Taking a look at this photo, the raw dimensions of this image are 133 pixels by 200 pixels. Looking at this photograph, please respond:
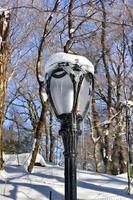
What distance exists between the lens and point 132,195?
11273mm

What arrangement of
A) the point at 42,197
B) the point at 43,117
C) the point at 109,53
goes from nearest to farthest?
1. the point at 42,197
2. the point at 43,117
3. the point at 109,53

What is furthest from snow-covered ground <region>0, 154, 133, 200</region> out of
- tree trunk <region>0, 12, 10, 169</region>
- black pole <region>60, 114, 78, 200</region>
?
black pole <region>60, 114, 78, 200</region>

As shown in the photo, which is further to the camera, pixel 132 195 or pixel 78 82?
pixel 132 195

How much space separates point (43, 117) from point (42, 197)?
12.0ft

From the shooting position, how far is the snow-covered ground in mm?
10578

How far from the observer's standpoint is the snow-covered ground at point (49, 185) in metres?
10.6

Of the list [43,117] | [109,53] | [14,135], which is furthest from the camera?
[14,135]

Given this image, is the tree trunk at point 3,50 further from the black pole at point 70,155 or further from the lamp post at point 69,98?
the black pole at point 70,155

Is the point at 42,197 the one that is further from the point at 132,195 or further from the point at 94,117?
the point at 94,117

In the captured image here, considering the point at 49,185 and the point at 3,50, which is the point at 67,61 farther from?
the point at 3,50

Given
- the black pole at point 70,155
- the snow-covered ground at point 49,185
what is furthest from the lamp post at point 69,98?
the snow-covered ground at point 49,185

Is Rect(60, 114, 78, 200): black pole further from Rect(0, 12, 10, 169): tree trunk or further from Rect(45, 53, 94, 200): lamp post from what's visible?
Rect(0, 12, 10, 169): tree trunk

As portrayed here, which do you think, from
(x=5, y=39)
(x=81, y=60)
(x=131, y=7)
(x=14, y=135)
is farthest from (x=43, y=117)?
(x=14, y=135)

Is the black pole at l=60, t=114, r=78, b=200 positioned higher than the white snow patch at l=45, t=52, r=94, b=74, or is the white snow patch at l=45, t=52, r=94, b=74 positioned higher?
the white snow patch at l=45, t=52, r=94, b=74
